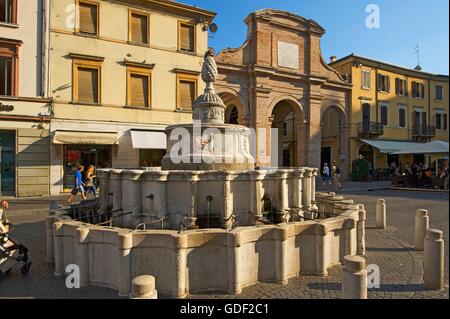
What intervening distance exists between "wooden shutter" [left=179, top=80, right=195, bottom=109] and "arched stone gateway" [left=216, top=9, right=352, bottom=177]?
303 centimetres

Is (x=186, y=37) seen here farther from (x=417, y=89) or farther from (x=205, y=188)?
(x=417, y=89)

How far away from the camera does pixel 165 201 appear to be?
211 inches

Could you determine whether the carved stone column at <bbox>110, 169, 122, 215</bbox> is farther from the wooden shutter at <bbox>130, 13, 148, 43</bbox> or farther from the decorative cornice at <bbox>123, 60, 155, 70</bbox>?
the wooden shutter at <bbox>130, 13, 148, 43</bbox>

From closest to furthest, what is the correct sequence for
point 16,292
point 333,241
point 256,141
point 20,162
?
point 16,292, point 333,241, point 20,162, point 256,141

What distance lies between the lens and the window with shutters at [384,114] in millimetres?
30484

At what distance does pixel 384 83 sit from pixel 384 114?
11.1ft

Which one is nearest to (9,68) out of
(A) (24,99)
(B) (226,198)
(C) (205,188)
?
(A) (24,99)

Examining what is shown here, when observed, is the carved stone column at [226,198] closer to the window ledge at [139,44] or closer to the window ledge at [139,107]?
the window ledge at [139,107]

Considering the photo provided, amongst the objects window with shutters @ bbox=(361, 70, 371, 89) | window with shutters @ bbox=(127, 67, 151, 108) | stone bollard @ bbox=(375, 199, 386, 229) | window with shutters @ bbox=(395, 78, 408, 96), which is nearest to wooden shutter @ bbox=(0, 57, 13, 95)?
window with shutters @ bbox=(127, 67, 151, 108)

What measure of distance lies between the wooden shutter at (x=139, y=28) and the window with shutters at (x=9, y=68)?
6.27m

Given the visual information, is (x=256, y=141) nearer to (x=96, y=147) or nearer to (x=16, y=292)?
(x=96, y=147)

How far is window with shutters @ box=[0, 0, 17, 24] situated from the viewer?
14.9 metres
